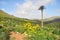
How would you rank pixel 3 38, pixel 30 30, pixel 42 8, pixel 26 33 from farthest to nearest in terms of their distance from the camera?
pixel 42 8 < pixel 30 30 < pixel 26 33 < pixel 3 38

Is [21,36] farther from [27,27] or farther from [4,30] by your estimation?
[27,27]

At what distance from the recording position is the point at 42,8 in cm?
4578

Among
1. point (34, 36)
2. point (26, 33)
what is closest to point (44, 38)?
point (34, 36)

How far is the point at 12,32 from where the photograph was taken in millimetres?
23391

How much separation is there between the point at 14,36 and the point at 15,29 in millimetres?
2971

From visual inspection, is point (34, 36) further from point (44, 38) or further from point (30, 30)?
point (30, 30)

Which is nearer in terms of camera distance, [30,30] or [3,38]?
[3,38]

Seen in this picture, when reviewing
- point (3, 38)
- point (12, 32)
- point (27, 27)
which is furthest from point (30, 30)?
point (3, 38)

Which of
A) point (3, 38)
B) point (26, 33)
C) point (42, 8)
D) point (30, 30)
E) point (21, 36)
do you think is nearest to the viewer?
point (3, 38)

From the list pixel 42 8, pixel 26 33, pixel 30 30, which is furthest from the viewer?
pixel 42 8

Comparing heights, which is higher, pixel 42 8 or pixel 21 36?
pixel 42 8

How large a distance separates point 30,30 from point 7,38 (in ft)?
17.3

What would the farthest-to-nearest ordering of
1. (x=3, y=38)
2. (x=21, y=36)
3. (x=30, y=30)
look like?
(x=30, y=30)
(x=21, y=36)
(x=3, y=38)

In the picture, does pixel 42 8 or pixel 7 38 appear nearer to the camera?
pixel 7 38
